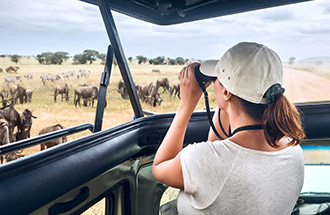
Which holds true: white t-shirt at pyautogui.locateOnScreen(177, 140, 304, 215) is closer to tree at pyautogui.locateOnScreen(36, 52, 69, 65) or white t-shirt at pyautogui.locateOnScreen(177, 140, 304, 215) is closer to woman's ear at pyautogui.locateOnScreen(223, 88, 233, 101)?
woman's ear at pyautogui.locateOnScreen(223, 88, 233, 101)

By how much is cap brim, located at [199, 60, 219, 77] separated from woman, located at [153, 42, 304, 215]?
4cm

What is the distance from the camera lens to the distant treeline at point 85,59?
144 cm

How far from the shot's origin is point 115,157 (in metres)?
1.33

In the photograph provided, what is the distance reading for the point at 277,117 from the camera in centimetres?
80

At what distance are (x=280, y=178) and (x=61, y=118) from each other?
1.15 meters

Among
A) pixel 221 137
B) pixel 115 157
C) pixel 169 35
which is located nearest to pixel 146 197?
pixel 115 157

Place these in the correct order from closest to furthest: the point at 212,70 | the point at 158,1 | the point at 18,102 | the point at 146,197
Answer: the point at 212,70, the point at 18,102, the point at 158,1, the point at 146,197

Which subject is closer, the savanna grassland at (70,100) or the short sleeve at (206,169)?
the short sleeve at (206,169)

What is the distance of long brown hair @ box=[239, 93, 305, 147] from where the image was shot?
80cm

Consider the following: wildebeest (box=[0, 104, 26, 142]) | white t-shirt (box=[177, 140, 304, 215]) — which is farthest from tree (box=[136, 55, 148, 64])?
white t-shirt (box=[177, 140, 304, 215])

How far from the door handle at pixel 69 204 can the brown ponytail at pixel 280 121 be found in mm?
711

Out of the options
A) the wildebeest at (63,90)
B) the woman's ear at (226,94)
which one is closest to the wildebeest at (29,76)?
the wildebeest at (63,90)

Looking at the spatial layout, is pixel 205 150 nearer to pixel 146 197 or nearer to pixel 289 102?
pixel 289 102

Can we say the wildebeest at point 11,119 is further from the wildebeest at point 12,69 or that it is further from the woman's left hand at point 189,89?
the woman's left hand at point 189,89
